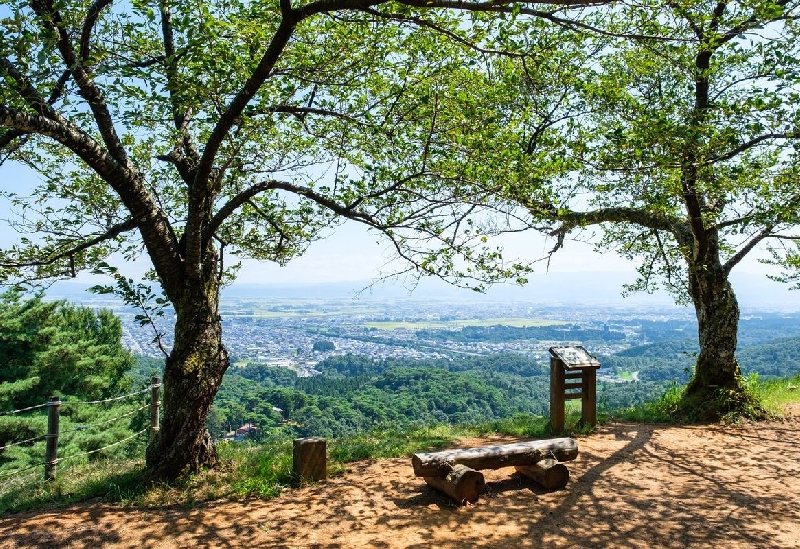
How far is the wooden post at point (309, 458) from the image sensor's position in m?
7.34

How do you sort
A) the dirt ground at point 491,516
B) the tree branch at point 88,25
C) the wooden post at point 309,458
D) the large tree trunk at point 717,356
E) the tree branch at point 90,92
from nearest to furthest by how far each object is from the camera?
the dirt ground at point 491,516, the tree branch at point 90,92, the tree branch at point 88,25, the wooden post at point 309,458, the large tree trunk at point 717,356

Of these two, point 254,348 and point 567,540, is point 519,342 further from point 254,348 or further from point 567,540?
point 567,540

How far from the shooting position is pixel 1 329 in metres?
21.5

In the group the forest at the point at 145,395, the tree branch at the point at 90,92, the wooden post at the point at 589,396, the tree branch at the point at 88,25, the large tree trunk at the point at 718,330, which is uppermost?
the tree branch at the point at 88,25

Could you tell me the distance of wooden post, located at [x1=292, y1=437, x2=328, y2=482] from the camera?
7.34m

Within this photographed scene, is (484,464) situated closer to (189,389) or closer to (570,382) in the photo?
(570,382)

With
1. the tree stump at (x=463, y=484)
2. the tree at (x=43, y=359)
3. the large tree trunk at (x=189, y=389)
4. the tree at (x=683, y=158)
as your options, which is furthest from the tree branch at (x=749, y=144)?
the tree at (x=43, y=359)

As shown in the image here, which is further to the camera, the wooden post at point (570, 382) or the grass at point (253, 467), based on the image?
the wooden post at point (570, 382)

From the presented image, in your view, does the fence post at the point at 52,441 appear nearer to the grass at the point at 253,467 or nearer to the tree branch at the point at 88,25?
the grass at the point at 253,467

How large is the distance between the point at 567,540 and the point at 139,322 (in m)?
6.37

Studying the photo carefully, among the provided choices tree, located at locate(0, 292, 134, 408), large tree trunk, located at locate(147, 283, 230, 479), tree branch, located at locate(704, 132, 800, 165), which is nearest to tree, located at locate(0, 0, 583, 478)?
large tree trunk, located at locate(147, 283, 230, 479)

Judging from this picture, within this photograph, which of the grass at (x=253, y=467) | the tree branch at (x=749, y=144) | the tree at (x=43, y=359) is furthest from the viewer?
the tree at (x=43, y=359)

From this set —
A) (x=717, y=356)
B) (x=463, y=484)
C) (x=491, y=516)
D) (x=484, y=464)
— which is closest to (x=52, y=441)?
(x=463, y=484)

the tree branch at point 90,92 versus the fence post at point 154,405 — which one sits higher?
the tree branch at point 90,92
